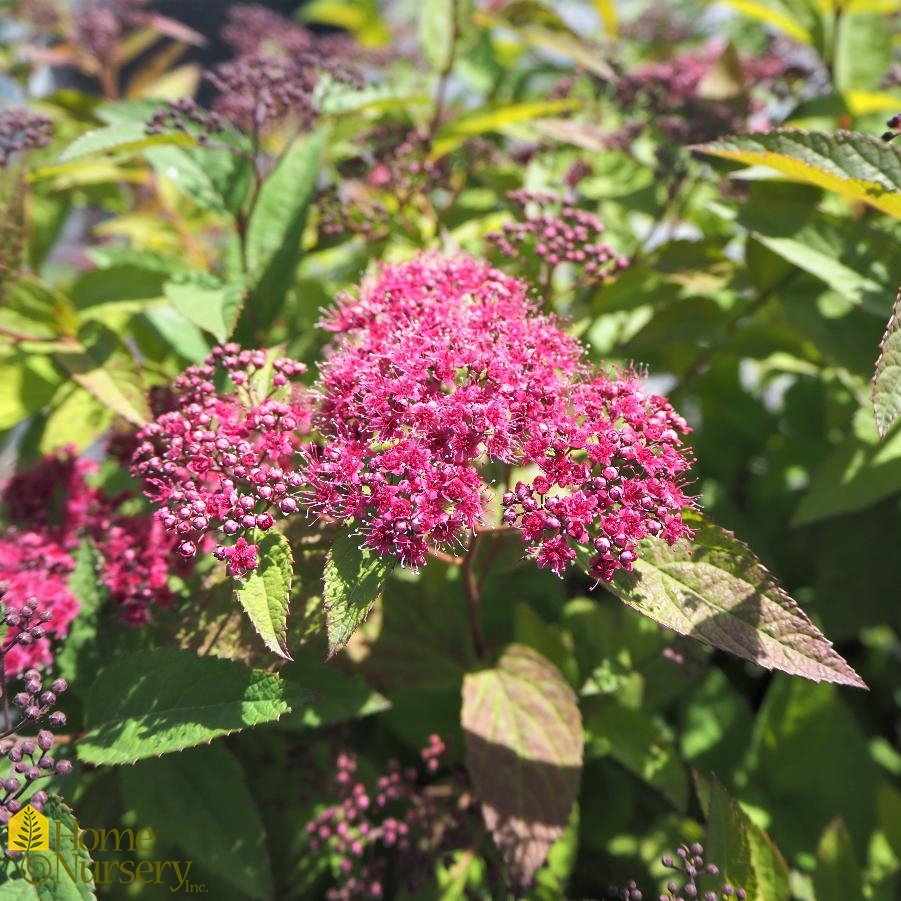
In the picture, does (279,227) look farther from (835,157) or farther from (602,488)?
(835,157)

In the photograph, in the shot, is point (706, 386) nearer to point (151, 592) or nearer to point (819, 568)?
point (819, 568)

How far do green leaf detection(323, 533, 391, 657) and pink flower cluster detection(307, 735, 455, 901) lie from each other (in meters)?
0.60

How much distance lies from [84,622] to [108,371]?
57 cm

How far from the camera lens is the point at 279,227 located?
1854mm

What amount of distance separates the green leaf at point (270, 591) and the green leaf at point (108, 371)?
1.68 feet

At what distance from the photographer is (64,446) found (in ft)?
6.35

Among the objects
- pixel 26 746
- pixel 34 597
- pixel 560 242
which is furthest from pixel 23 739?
pixel 560 242

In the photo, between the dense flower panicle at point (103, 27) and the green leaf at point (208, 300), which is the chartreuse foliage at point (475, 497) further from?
the dense flower panicle at point (103, 27)

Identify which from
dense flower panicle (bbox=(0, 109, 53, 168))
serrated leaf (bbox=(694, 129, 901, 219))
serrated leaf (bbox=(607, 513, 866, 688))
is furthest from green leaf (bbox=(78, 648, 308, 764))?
dense flower panicle (bbox=(0, 109, 53, 168))

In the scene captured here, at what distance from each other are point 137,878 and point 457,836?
71 cm

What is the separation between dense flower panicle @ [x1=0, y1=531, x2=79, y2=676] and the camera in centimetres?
130

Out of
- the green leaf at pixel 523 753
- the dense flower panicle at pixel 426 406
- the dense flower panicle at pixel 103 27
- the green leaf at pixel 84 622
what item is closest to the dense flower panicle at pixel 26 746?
the green leaf at pixel 84 622

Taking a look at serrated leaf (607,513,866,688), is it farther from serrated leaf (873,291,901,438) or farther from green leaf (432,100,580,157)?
green leaf (432,100,580,157)

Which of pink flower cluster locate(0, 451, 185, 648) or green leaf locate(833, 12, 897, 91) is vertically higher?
green leaf locate(833, 12, 897, 91)
